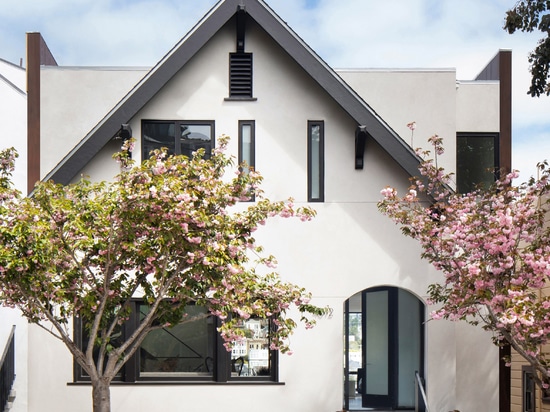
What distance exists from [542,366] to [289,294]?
3429mm

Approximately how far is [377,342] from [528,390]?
14.0 ft

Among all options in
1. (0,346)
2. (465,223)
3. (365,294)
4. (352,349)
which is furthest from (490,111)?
(352,349)

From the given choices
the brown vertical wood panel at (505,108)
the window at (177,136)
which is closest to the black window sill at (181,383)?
the window at (177,136)

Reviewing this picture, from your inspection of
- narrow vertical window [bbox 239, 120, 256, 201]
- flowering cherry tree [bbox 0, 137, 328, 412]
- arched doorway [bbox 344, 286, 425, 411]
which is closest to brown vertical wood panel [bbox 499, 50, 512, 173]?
arched doorway [bbox 344, 286, 425, 411]

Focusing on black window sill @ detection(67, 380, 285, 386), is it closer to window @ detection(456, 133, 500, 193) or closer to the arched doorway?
the arched doorway

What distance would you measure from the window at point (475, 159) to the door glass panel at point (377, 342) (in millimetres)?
3146

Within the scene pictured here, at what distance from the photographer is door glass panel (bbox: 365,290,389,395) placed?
18344mm

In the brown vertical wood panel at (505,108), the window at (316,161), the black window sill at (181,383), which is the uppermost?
the brown vertical wood panel at (505,108)

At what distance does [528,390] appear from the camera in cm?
1495

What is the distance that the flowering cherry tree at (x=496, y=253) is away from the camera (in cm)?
1049

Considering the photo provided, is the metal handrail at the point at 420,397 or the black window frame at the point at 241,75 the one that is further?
the black window frame at the point at 241,75

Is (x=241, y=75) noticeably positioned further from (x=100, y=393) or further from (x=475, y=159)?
(x=100, y=393)

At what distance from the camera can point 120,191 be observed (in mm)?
9992

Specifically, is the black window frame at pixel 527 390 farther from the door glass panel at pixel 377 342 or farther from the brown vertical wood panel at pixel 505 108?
the brown vertical wood panel at pixel 505 108
